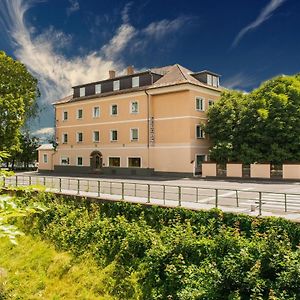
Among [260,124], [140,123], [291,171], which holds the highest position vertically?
[140,123]

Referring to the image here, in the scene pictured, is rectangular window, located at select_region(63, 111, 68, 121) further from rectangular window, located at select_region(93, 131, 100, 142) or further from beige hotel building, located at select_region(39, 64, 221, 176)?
rectangular window, located at select_region(93, 131, 100, 142)

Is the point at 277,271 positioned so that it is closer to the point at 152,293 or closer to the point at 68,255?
the point at 152,293

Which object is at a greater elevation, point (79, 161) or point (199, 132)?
point (199, 132)

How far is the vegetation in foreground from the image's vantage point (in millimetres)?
10656

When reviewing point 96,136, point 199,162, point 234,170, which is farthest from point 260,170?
point 96,136

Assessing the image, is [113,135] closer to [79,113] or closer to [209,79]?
[79,113]

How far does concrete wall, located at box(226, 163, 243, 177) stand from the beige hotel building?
13.1ft

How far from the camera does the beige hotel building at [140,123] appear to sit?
36188 millimetres

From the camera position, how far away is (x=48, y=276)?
50.4ft

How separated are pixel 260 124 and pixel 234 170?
15.6 feet

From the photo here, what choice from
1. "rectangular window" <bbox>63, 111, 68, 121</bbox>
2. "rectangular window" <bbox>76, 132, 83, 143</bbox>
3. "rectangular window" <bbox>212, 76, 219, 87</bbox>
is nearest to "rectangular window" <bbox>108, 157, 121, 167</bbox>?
"rectangular window" <bbox>76, 132, 83, 143</bbox>

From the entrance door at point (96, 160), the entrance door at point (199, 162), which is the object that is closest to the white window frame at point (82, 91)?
the entrance door at point (96, 160)

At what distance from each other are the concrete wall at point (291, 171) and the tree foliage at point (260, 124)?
1.31 meters

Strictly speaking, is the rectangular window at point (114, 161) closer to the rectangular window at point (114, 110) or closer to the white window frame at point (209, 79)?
the rectangular window at point (114, 110)
